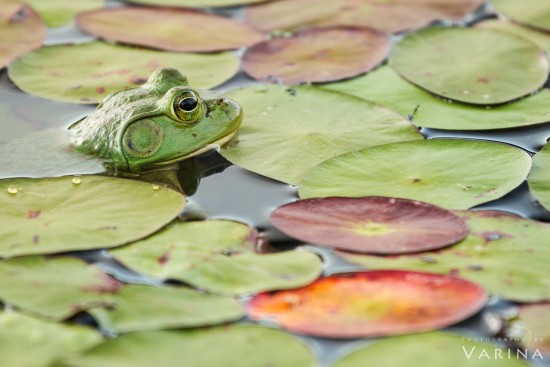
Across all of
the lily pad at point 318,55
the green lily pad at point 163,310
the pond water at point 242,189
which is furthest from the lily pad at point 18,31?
the green lily pad at point 163,310

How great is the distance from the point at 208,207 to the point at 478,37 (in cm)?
222

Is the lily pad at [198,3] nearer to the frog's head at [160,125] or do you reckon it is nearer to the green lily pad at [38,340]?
the frog's head at [160,125]

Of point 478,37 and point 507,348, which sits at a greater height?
point 478,37

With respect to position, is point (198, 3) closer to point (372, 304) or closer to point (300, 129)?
point (300, 129)

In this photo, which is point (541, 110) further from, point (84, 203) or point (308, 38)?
point (84, 203)

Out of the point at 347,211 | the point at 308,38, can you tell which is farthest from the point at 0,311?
the point at 308,38

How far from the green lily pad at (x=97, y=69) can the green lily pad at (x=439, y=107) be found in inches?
28.0

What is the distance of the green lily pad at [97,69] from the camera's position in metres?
4.88

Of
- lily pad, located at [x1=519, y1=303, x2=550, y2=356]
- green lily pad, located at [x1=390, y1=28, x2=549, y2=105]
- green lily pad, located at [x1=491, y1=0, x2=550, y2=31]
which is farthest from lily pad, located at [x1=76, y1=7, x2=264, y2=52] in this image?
lily pad, located at [x1=519, y1=303, x2=550, y2=356]

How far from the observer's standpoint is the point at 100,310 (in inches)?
123

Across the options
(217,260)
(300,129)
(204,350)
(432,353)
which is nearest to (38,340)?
(204,350)

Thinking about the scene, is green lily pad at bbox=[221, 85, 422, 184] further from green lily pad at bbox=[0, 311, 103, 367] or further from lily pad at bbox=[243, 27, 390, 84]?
green lily pad at bbox=[0, 311, 103, 367]

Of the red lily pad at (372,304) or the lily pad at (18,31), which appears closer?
the red lily pad at (372,304)

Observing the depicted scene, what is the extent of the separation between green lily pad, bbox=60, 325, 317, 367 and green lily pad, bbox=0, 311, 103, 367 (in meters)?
0.07
